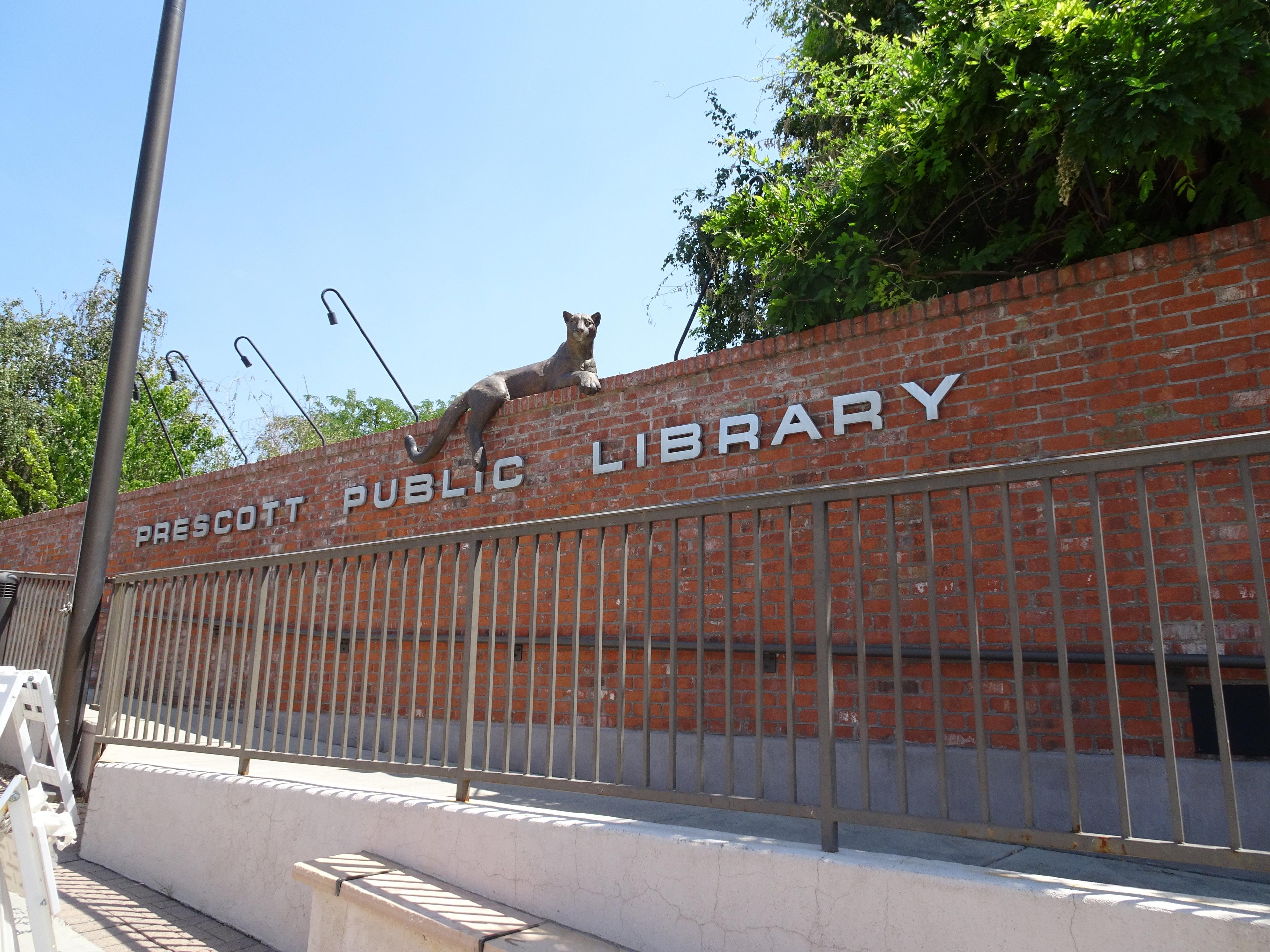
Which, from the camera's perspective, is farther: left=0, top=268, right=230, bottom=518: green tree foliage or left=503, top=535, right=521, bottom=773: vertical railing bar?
left=0, top=268, right=230, bottom=518: green tree foliage

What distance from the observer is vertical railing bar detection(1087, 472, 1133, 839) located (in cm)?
208

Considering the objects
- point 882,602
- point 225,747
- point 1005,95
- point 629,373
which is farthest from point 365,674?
point 1005,95

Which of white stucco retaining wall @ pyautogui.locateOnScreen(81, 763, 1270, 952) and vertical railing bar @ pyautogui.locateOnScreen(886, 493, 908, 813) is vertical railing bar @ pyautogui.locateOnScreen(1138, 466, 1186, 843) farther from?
vertical railing bar @ pyautogui.locateOnScreen(886, 493, 908, 813)

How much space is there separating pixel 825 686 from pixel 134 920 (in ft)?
11.9

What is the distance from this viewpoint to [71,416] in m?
15.9

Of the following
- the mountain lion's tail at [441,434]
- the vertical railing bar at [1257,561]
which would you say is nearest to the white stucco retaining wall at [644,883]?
the vertical railing bar at [1257,561]

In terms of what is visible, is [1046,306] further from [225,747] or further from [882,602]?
[225,747]

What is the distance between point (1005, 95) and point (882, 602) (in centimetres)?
264

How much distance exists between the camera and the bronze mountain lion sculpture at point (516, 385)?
6.71m

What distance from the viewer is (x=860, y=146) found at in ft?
18.0

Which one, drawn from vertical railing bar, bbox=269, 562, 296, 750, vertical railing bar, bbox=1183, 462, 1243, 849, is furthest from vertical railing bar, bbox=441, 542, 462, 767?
vertical railing bar, bbox=1183, 462, 1243, 849

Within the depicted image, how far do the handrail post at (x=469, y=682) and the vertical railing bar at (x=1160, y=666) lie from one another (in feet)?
7.31

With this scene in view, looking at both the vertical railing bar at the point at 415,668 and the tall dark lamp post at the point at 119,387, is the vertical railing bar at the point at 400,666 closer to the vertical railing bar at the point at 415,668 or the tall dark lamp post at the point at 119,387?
the vertical railing bar at the point at 415,668

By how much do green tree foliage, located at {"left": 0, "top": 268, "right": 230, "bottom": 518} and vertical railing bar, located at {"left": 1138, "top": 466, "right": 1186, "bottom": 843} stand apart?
12.5 metres
